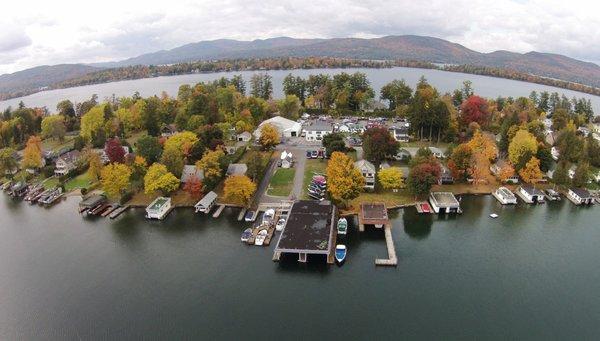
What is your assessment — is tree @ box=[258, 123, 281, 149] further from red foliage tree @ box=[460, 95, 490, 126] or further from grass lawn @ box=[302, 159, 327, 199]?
red foliage tree @ box=[460, 95, 490, 126]

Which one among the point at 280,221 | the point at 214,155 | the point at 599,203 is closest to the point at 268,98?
the point at 214,155

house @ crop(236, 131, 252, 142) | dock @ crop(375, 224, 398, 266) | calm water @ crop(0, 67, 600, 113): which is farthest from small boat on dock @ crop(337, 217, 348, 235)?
calm water @ crop(0, 67, 600, 113)

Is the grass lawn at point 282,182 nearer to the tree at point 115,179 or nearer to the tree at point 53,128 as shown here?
the tree at point 115,179

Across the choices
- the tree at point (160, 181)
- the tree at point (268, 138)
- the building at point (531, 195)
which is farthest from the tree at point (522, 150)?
the tree at point (160, 181)

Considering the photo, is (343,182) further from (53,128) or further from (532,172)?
(53,128)

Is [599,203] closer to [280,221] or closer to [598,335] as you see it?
[598,335]

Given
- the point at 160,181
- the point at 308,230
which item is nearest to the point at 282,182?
the point at 308,230
